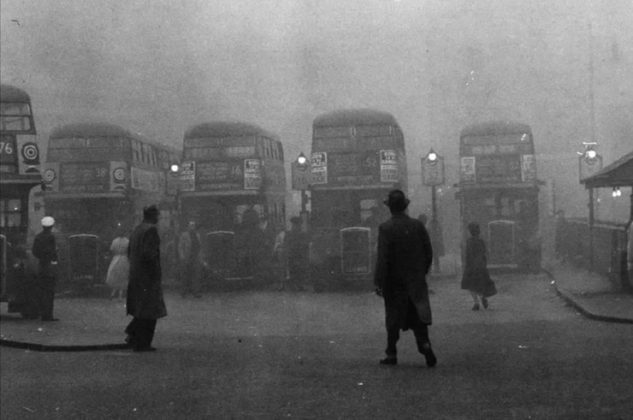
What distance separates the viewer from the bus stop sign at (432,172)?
61.1 feet

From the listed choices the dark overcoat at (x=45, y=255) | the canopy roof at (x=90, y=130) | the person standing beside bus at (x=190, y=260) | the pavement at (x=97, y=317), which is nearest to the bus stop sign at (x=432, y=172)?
the pavement at (x=97, y=317)

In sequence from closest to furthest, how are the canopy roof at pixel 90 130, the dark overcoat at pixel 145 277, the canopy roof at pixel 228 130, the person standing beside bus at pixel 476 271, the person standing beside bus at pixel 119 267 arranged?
the dark overcoat at pixel 145 277 → the person standing beside bus at pixel 476 271 → the canopy roof at pixel 90 130 → the person standing beside bus at pixel 119 267 → the canopy roof at pixel 228 130

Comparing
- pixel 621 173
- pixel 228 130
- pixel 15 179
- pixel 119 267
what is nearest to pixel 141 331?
pixel 15 179

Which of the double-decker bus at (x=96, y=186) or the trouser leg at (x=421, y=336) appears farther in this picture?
the double-decker bus at (x=96, y=186)

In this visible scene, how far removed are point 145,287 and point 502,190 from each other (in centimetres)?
1299

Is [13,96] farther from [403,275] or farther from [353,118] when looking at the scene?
[353,118]

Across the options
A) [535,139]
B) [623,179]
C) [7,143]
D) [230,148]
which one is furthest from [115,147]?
[535,139]

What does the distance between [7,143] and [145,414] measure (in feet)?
19.4

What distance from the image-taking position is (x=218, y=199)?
16922 millimetres

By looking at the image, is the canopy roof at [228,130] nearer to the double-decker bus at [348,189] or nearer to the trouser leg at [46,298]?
the double-decker bus at [348,189]

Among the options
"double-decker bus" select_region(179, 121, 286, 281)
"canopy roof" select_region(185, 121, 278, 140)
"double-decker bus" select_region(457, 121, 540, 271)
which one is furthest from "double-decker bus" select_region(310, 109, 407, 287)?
"double-decker bus" select_region(457, 121, 540, 271)

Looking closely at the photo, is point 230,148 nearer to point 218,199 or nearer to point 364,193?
point 218,199

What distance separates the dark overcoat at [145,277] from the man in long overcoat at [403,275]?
7.59 ft

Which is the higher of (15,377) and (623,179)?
(623,179)
